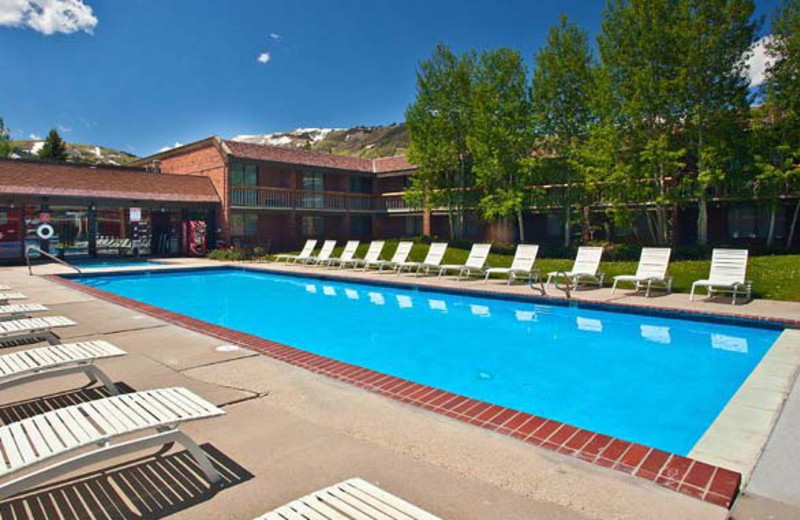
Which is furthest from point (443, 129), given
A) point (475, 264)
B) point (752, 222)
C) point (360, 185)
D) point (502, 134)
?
point (752, 222)

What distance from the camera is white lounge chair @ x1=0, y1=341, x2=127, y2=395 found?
13.3 feet

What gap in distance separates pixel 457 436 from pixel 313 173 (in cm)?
2880

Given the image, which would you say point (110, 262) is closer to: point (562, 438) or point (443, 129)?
point (443, 129)

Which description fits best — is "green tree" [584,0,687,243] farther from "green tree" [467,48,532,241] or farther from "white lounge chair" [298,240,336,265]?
"white lounge chair" [298,240,336,265]

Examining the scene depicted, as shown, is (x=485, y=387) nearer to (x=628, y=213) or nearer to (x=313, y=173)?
(x=628, y=213)

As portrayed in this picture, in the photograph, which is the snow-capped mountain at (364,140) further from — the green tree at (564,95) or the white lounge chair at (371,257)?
the white lounge chair at (371,257)

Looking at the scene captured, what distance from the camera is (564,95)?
2114cm

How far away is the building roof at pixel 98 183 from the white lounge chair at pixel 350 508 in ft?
79.7

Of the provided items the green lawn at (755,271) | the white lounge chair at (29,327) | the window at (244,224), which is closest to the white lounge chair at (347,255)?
the green lawn at (755,271)

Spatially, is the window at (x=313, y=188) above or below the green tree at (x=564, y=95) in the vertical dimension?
below

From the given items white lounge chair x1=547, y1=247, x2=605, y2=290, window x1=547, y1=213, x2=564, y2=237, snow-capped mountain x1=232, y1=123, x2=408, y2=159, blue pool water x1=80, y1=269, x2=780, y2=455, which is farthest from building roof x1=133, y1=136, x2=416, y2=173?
snow-capped mountain x1=232, y1=123, x2=408, y2=159

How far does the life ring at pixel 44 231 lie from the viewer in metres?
21.9

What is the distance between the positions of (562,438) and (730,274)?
9985mm

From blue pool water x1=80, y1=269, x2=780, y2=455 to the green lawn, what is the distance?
3547 mm
